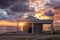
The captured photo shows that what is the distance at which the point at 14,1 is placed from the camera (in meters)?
20.2

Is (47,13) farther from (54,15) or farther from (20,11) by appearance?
(20,11)

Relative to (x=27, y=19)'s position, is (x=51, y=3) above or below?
above

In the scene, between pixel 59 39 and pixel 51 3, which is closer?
pixel 59 39

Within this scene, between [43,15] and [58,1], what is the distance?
195 cm

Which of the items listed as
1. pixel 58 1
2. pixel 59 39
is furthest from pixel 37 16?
pixel 59 39

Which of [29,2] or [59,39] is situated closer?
[59,39]

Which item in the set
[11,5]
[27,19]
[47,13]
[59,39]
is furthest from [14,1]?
[59,39]

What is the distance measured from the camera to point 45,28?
20.1 m

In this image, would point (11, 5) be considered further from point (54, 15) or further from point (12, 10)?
point (54, 15)

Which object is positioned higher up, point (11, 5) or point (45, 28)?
point (11, 5)

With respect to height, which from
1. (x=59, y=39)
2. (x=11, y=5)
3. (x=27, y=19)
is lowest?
(x=59, y=39)

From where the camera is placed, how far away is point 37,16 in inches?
810

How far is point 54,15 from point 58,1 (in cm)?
140

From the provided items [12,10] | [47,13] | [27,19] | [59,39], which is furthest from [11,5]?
[59,39]
